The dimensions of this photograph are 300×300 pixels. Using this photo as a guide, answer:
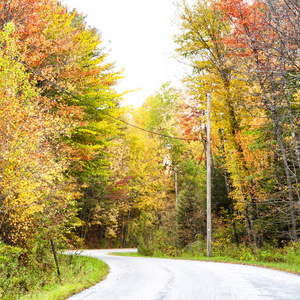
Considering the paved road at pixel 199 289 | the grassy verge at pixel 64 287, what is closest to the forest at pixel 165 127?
the grassy verge at pixel 64 287

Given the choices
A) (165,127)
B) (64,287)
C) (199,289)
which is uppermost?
(165,127)

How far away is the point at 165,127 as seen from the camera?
3447 cm

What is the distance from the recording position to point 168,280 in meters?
9.04

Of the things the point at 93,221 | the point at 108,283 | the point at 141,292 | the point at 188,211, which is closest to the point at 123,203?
the point at 93,221

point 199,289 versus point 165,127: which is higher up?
point 165,127

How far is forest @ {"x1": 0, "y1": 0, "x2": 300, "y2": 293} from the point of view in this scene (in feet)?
29.1

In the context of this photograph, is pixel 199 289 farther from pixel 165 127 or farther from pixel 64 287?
pixel 165 127

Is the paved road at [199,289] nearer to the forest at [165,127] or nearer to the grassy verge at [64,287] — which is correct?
the grassy verge at [64,287]

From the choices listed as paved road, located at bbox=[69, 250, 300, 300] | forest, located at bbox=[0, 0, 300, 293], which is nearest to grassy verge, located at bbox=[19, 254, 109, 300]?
paved road, located at bbox=[69, 250, 300, 300]

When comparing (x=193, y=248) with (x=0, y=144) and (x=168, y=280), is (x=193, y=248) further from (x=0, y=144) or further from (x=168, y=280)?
(x=0, y=144)

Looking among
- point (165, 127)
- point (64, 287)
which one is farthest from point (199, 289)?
point (165, 127)

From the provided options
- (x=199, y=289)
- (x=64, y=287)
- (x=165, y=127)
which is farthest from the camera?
(x=165, y=127)

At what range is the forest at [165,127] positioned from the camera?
8.88 metres

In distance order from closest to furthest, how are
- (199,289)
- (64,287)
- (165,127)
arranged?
1. (199,289)
2. (64,287)
3. (165,127)
